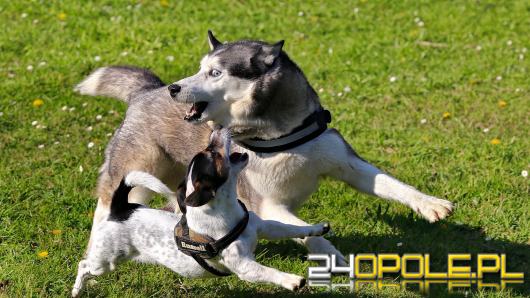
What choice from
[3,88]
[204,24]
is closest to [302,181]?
[3,88]

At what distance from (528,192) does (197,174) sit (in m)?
2.98

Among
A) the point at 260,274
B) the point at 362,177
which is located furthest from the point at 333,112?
the point at 260,274

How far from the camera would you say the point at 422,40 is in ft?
30.1

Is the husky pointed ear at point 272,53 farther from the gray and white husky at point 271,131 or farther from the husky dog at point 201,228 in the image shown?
the husky dog at point 201,228

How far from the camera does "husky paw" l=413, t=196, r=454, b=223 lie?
186 inches

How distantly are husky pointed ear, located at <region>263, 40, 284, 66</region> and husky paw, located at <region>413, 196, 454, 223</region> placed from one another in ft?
3.85

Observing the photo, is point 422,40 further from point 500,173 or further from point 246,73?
point 246,73

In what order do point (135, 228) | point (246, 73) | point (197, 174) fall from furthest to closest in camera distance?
point (246, 73) < point (135, 228) < point (197, 174)

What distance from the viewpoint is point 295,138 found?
4.92 metres

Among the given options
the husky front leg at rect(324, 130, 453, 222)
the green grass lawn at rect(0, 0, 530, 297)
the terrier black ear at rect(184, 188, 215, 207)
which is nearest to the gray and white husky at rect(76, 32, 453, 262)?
the husky front leg at rect(324, 130, 453, 222)

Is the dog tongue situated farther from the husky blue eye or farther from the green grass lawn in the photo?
the green grass lawn

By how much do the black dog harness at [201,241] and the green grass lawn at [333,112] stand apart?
0.70 metres

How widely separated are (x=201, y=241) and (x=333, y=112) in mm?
3658

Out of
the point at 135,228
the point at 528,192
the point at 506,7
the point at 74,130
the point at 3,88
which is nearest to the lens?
Answer: the point at 135,228
